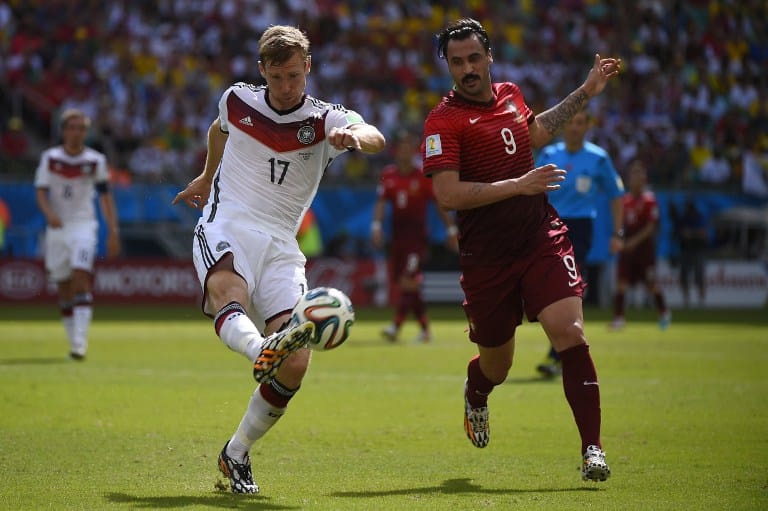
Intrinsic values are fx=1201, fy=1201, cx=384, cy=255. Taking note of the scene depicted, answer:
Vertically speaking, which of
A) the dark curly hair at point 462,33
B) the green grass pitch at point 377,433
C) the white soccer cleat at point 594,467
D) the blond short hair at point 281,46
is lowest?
the green grass pitch at point 377,433

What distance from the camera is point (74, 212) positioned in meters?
15.6

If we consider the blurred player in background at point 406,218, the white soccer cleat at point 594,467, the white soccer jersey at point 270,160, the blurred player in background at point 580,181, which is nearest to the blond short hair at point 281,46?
the white soccer jersey at point 270,160

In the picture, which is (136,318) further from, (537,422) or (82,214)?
(537,422)

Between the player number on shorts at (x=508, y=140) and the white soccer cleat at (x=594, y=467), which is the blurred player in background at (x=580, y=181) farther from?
the white soccer cleat at (x=594, y=467)

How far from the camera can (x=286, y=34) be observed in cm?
682

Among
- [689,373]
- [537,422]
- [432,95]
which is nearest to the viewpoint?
[537,422]

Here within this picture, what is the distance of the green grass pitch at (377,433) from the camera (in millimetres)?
6805

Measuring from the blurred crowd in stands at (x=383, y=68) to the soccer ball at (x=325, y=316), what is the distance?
21499mm

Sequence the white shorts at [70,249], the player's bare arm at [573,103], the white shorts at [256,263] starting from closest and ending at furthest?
1. the white shorts at [256,263]
2. the player's bare arm at [573,103]
3. the white shorts at [70,249]

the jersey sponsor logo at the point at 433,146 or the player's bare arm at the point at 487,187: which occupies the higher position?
the jersey sponsor logo at the point at 433,146

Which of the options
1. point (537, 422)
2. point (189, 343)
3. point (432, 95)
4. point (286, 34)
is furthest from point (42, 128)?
point (286, 34)

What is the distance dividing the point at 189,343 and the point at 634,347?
6673mm

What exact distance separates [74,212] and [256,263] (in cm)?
924

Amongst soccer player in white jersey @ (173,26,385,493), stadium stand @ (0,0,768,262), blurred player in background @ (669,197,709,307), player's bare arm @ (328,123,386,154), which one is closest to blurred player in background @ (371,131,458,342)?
stadium stand @ (0,0,768,262)
